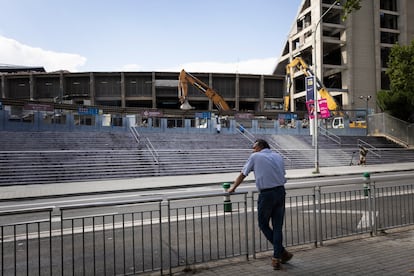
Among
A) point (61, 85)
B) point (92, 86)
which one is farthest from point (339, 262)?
point (61, 85)

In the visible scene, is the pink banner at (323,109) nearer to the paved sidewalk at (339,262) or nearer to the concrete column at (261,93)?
the paved sidewalk at (339,262)

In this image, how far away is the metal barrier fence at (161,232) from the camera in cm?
492

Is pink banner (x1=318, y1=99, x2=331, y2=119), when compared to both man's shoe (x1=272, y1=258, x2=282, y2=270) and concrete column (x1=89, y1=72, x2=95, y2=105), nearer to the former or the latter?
man's shoe (x1=272, y1=258, x2=282, y2=270)

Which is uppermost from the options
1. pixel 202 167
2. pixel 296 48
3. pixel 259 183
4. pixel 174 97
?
pixel 296 48

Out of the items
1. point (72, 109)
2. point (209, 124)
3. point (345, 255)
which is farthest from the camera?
point (209, 124)

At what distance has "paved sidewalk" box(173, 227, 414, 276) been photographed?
180 inches

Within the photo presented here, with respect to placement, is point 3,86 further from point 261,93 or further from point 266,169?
point 266,169

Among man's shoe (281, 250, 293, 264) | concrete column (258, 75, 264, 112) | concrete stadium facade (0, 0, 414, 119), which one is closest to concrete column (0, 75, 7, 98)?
concrete stadium facade (0, 0, 414, 119)

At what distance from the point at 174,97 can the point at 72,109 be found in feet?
121

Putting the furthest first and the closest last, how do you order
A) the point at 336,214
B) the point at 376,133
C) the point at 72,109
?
the point at 376,133 < the point at 72,109 < the point at 336,214

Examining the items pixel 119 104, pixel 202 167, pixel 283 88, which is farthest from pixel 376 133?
pixel 119 104

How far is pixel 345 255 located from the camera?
5.22 metres

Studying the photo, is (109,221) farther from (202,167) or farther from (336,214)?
(202,167)

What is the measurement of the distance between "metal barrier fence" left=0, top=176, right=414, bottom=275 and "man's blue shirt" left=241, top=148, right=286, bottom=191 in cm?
72
